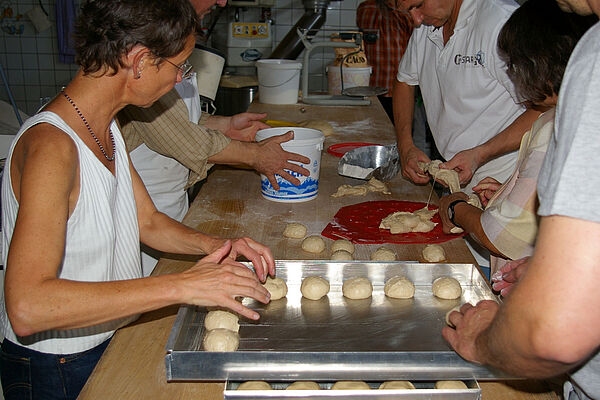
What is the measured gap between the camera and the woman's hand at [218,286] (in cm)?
128

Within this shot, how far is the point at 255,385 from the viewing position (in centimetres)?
128

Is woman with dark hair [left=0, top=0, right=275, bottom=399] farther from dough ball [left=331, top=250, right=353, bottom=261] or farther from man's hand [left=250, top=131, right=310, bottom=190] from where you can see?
man's hand [left=250, top=131, right=310, bottom=190]

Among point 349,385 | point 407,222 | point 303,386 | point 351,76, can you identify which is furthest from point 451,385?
point 351,76

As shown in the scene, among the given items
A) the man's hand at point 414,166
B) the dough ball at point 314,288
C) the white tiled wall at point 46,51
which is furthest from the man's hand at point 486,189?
the white tiled wall at point 46,51

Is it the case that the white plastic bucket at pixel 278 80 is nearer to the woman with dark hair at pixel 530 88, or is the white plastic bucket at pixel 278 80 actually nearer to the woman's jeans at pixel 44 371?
the woman with dark hair at pixel 530 88

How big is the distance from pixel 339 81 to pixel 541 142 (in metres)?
3.10

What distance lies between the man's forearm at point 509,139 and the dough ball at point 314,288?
1169 mm

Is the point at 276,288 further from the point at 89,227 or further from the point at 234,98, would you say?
the point at 234,98

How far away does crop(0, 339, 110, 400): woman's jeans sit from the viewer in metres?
1.50

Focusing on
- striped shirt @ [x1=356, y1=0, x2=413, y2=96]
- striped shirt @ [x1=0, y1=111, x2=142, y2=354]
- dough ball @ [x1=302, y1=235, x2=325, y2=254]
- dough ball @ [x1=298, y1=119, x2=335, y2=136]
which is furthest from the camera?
striped shirt @ [x1=356, y1=0, x2=413, y2=96]

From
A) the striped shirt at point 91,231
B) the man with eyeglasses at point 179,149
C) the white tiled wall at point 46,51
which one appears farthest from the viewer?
the white tiled wall at point 46,51

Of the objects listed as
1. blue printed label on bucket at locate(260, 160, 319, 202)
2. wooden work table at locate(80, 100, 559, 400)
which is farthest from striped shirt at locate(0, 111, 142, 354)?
blue printed label on bucket at locate(260, 160, 319, 202)

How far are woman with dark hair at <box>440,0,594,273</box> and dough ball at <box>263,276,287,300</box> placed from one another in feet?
2.26

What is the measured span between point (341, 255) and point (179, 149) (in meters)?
0.88
